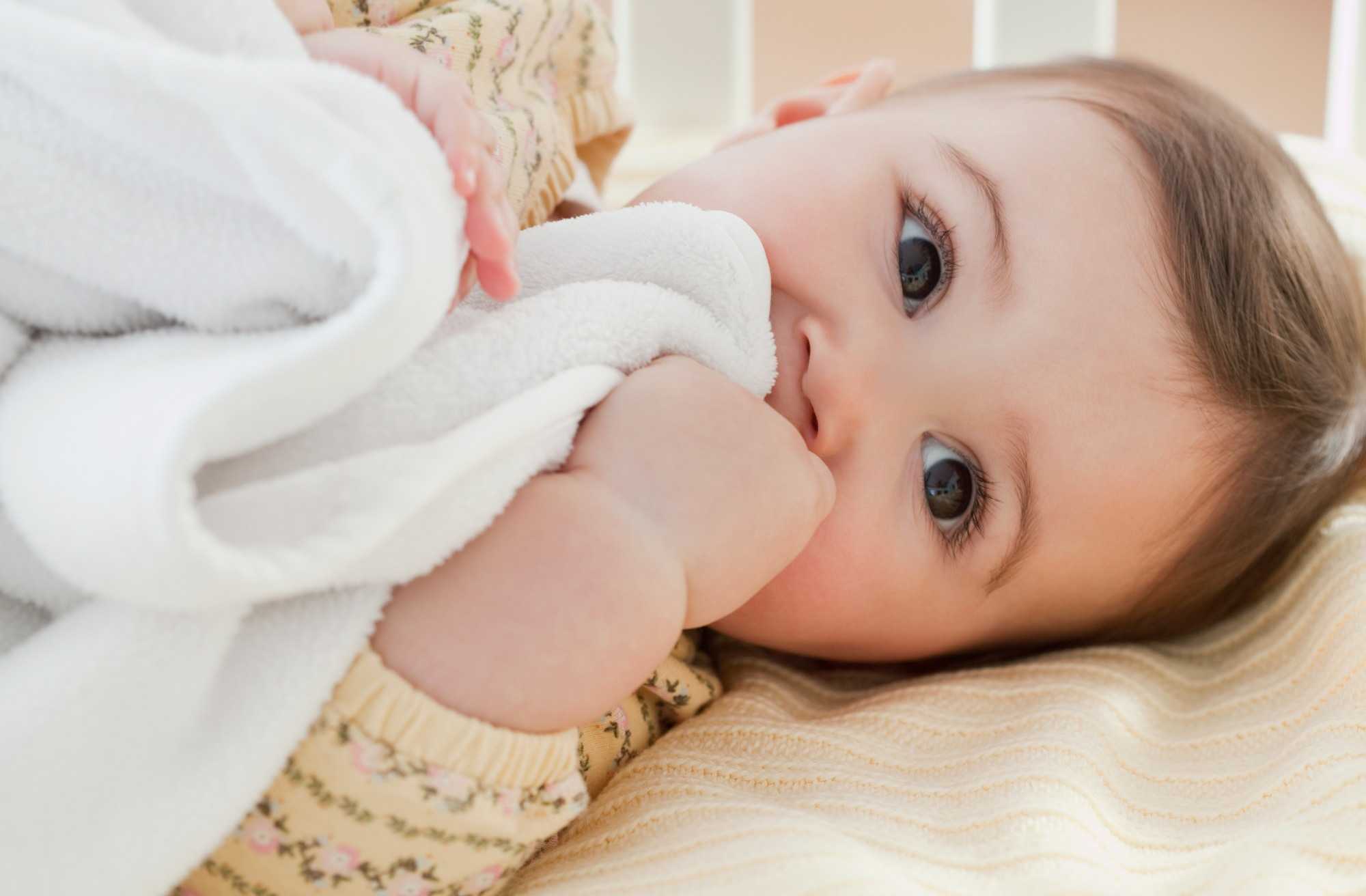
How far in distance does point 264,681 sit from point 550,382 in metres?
0.19

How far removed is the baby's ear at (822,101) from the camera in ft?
3.55

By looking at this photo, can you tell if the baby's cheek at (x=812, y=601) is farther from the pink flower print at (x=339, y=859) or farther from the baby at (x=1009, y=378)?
the pink flower print at (x=339, y=859)

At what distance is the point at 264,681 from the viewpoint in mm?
500

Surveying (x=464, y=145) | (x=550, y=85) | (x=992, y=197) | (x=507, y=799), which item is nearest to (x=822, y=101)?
(x=550, y=85)

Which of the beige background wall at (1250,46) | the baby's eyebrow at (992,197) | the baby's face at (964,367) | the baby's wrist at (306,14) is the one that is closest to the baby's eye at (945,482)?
the baby's face at (964,367)

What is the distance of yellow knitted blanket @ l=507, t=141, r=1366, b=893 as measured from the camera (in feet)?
2.06

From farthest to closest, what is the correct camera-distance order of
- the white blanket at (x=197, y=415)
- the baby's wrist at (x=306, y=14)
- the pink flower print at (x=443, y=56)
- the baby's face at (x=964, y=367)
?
the pink flower print at (x=443, y=56)
the baby's face at (x=964, y=367)
the baby's wrist at (x=306, y=14)
the white blanket at (x=197, y=415)

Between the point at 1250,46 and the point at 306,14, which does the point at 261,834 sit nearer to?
the point at 306,14

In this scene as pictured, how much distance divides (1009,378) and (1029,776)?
25 cm

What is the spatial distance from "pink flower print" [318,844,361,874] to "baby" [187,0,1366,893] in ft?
0.66

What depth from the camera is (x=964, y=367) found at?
2.57 ft

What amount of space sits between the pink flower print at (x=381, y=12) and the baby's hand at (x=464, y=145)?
0.33 meters

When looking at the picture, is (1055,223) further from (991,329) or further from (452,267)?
(452,267)

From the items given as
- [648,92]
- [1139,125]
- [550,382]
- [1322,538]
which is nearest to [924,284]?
[1139,125]
